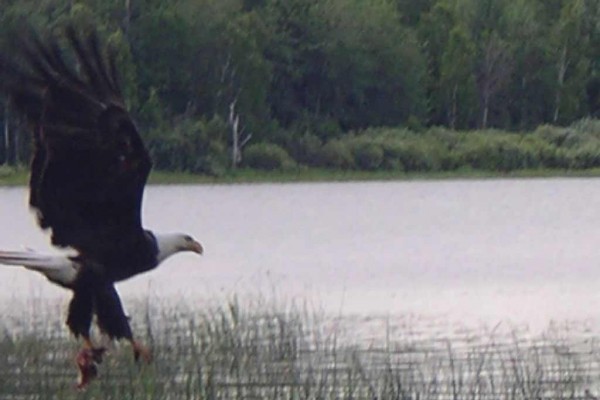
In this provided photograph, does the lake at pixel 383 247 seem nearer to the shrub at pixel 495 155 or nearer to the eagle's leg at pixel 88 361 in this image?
the shrub at pixel 495 155

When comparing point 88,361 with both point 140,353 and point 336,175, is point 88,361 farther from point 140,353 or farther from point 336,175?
point 336,175

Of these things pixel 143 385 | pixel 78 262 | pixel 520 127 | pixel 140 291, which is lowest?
pixel 520 127

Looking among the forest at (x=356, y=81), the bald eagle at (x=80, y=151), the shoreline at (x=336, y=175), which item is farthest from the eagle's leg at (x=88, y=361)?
Result: the shoreline at (x=336, y=175)

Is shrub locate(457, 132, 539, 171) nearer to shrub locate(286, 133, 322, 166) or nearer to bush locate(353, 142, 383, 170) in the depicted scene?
bush locate(353, 142, 383, 170)

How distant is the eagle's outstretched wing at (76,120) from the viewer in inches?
413

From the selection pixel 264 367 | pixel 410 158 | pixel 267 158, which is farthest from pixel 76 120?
pixel 410 158

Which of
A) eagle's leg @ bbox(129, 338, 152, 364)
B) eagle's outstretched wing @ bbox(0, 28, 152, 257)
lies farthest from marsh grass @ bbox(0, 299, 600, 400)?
eagle's outstretched wing @ bbox(0, 28, 152, 257)

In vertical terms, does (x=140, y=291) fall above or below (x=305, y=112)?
above

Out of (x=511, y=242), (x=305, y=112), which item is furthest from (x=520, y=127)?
(x=511, y=242)

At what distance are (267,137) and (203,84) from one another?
6.71 feet

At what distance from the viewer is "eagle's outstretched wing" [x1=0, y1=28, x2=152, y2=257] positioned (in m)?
10.5

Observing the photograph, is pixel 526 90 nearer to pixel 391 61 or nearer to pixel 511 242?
pixel 391 61

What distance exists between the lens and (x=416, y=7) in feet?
221

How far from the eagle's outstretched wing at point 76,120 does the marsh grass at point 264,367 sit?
54.4 inches
